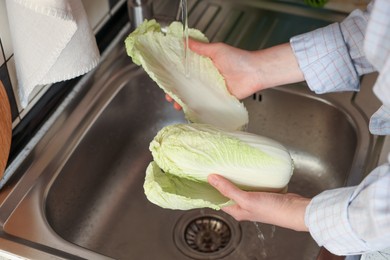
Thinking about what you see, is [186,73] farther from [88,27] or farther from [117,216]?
[117,216]

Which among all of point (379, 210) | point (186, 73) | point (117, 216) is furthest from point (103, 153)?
point (379, 210)

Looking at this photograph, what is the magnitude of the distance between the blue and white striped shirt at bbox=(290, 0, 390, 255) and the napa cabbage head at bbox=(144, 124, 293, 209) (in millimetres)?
146

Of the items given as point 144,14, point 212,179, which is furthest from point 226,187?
point 144,14

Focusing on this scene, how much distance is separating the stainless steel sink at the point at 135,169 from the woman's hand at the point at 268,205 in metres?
0.19

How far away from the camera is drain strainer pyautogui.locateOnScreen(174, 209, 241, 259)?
1174 millimetres

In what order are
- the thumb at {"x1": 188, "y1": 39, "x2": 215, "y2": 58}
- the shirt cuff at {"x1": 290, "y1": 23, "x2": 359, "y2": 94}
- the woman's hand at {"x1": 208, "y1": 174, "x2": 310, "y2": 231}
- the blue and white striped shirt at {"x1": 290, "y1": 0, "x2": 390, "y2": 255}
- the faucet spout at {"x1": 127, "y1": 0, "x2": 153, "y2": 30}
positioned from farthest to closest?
the faucet spout at {"x1": 127, "y1": 0, "x2": 153, "y2": 30}, the thumb at {"x1": 188, "y1": 39, "x2": 215, "y2": 58}, the shirt cuff at {"x1": 290, "y1": 23, "x2": 359, "y2": 94}, the woman's hand at {"x1": 208, "y1": 174, "x2": 310, "y2": 231}, the blue and white striped shirt at {"x1": 290, "y1": 0, "x2": 390, "y2": 255}

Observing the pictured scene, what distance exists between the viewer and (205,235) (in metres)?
1.22

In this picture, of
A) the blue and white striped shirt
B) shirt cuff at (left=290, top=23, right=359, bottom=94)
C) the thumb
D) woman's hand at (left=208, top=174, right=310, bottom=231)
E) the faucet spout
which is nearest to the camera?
the blue and white striped shirt

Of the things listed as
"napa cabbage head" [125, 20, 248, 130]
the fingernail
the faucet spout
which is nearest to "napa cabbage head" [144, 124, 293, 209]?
the fingernail

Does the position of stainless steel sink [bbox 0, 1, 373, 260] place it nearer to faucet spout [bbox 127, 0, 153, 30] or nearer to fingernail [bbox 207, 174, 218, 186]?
faucet spout [bbox 127, 0, 153, 30]

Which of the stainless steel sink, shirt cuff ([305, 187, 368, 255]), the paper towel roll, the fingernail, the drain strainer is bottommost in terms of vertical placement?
the drain strainer

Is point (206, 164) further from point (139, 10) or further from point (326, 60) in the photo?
point (139, 10)

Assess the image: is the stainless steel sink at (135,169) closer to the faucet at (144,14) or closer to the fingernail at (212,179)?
the faucet at (144,14)

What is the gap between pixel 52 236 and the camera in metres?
0.99
